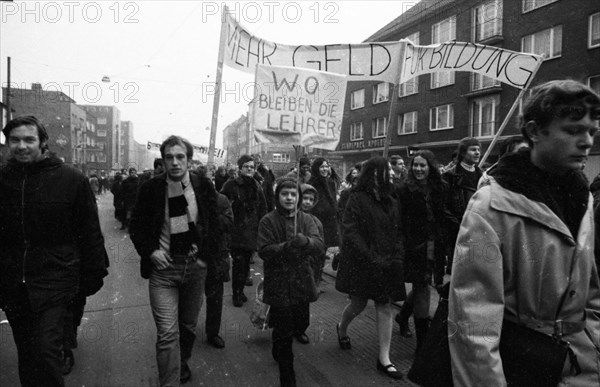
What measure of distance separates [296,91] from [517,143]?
208cm

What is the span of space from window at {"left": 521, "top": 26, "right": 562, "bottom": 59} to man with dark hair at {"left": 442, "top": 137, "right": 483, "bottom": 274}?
61.8 feet

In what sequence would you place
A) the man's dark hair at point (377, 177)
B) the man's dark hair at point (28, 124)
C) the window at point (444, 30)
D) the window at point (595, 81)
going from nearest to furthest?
the man's dark hair at point (28, 124) → the man's dark hair at point (377, 177) → the window at point (595, 81) → the window at point (444, 30)

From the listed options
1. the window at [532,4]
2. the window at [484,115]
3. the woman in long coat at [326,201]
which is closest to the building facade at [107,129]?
the window at [484,115]

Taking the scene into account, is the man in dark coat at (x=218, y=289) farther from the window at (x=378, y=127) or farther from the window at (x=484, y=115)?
the window at (x=378, y=127)

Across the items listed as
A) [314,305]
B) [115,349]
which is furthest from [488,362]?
[314,305]

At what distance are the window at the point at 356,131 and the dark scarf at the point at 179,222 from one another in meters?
32.0

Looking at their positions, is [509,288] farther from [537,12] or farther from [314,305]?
[537,12]

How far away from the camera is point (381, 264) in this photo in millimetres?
3789

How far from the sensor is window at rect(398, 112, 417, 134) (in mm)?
29312

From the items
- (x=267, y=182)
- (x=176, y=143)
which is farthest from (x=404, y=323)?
(x=267, y=182)

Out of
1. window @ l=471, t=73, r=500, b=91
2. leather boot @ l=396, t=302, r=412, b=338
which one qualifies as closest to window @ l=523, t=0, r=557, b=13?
window @ l=471, t=73, r=500, b=91

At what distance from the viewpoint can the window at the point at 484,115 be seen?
945 inches

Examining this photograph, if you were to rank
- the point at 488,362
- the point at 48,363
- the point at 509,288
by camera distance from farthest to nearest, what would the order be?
the point at 48,363 < the point at 509,288 < the point at 488,362

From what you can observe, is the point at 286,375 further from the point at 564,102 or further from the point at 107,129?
the point at 107,129
